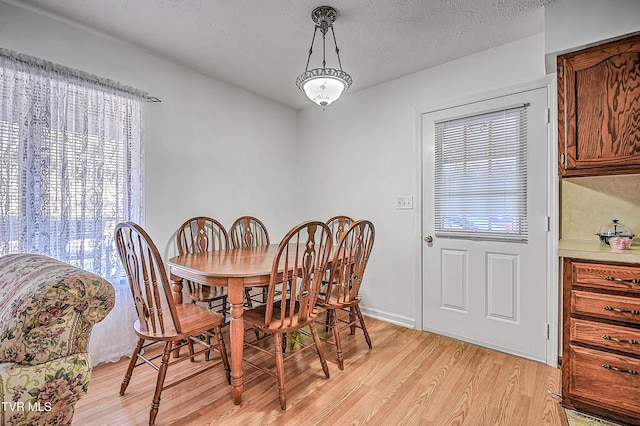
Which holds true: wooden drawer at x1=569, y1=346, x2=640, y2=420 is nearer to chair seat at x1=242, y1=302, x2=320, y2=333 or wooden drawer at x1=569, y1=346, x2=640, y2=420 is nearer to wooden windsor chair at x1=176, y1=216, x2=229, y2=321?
chair seat at x1=242, y1=302, x2=320, y2=333

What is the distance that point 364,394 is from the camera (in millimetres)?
1845

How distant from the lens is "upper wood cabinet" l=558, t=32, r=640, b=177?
168 cm

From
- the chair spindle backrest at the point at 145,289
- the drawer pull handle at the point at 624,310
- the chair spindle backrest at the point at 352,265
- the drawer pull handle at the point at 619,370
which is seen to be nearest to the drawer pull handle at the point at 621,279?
the drawer pull handle at the point at 624,310

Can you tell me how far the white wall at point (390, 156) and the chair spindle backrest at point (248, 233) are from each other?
0.80m

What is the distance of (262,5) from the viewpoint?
76.2 inches

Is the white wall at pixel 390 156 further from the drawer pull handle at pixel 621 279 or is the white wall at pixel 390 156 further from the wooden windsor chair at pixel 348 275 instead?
the drawer pull handle at pixel 621 279

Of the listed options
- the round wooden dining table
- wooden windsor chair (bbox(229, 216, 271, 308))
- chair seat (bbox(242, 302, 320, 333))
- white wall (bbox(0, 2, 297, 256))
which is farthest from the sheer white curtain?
chair seat (bbox(242, 302, 320, 333))

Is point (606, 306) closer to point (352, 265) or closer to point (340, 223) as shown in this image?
point (352, 265)

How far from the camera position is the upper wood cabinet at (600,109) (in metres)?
1.68

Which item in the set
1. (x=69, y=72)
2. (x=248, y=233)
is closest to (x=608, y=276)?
(x=248, y=233)

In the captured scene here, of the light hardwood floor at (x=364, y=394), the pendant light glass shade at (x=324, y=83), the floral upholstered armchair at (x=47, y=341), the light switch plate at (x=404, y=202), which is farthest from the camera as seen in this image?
the light switch plate at (x=404, y=202)

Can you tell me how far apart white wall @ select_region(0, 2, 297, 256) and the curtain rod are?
0.09 metres

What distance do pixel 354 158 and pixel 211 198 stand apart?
155 cm

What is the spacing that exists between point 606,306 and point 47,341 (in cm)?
249
